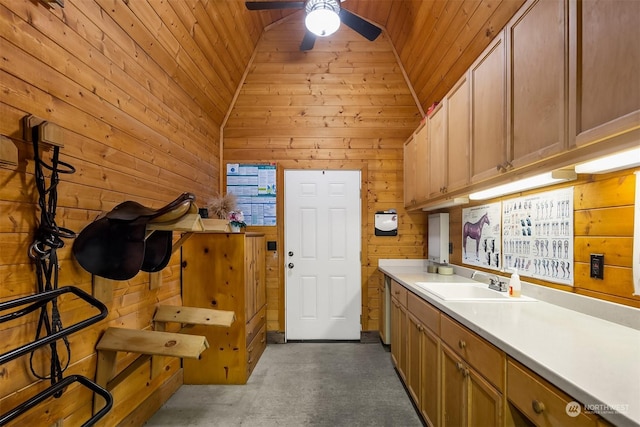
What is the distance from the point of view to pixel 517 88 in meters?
1.49

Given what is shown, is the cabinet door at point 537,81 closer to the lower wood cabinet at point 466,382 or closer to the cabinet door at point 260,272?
the lower wood cabinet at point 466,382

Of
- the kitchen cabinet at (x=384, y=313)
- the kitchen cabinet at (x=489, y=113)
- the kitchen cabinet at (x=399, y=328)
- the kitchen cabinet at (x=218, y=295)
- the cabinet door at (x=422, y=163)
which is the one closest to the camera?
the kitchen cabinet at (x=489, y=113)

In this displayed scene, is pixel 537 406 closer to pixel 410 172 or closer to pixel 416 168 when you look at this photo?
pixel 416 168

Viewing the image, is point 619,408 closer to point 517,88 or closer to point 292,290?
point 517,88

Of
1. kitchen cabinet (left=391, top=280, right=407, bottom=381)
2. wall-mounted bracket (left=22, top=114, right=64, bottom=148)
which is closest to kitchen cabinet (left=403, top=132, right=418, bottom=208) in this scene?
kitchen cabinet (left=391, top=280, right=407, bottom=381)

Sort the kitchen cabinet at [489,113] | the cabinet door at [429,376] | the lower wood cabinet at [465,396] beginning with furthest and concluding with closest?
the cabinet door at [429,376]
the kitchen cabinet at [489,113]
the lower wood cabinet at [465,396]

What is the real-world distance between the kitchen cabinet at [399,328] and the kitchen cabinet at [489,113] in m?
1.23

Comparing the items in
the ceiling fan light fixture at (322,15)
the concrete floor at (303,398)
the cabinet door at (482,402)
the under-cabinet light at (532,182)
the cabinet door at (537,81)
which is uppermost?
the ceiling fan light fixture at (322,15)

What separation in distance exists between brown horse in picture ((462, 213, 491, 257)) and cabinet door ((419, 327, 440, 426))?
1056mm

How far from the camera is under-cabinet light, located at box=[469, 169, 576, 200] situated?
1.39 m

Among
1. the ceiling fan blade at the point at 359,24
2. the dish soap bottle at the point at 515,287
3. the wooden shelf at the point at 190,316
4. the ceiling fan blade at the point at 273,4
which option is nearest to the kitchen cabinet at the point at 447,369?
the dish soap bottle at the point at 515,287

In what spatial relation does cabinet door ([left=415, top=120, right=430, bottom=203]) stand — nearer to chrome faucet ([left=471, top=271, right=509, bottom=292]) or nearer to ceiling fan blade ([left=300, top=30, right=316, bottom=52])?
chrome faucet ([left=471, top=271, right=509, bottom=292])

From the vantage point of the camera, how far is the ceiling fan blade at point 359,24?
261 cm

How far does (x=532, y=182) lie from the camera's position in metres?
1.70
